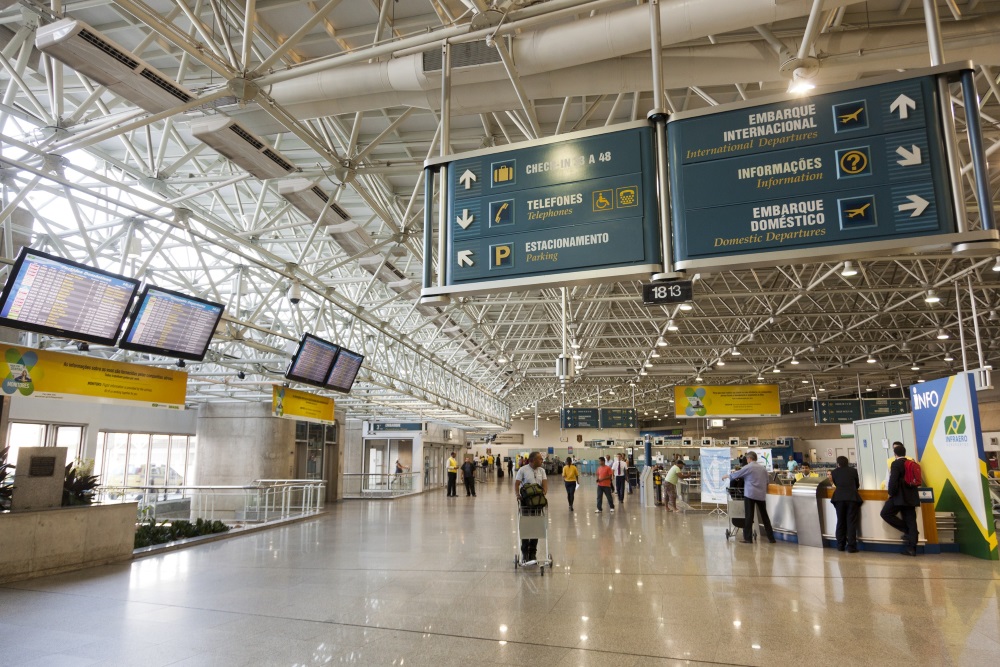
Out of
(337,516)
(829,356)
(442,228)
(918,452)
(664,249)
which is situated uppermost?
(829,356)

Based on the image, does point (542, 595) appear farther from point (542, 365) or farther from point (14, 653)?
point (542, 365)

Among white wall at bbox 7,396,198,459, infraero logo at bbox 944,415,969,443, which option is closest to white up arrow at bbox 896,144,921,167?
infraero logo at bbox 944,415,969,443

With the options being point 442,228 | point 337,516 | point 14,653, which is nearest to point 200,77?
point 442,228

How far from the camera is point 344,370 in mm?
16078

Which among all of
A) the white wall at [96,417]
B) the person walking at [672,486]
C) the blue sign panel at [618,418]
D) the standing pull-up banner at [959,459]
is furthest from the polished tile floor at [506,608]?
the blue sign panel at [618,418]

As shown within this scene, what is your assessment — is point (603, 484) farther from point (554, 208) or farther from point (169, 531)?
point (554, 208)

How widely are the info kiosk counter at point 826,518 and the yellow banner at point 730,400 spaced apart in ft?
43.0

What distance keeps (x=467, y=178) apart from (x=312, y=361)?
11.2 metres

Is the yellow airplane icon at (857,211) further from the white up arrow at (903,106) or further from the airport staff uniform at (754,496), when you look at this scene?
the airport staff uniform at (754,496)

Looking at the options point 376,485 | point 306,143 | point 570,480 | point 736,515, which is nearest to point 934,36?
point 306,143

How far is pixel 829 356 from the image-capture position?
3453 centimetres

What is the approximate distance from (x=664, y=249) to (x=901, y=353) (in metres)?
36.4

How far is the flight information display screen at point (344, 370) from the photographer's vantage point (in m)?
15.7

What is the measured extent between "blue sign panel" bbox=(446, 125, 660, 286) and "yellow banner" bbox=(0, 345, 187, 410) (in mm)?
9304
